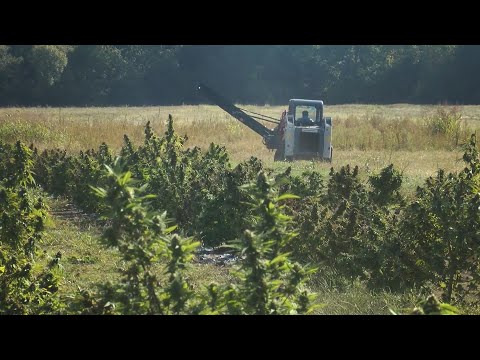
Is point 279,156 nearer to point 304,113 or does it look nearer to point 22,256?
point 304,113

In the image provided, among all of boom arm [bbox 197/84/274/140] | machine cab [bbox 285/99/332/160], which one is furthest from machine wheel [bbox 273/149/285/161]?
boom arm [bbox 197/84/274/140]

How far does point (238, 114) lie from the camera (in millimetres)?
22391

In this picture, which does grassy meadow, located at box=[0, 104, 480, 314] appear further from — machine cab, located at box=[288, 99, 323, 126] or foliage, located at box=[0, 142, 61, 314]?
foliage, located at box=[0, 142, 61, 314]

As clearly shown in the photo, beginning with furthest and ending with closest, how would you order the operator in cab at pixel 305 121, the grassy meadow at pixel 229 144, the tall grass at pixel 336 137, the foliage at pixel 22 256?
the tall grass at pixel 336 137 → the operator in cab at pixel 305 121 → the grassy meadow at pixel 229 144 → the foliage at pixel 22 256

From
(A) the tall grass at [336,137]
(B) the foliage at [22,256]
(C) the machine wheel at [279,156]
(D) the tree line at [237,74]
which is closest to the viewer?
(B) the foliage at [22,256]

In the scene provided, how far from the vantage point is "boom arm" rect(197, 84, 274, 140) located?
2158 cm

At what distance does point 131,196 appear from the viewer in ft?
10.6

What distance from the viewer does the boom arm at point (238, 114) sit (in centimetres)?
2158

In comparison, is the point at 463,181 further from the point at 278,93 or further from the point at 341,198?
the point at 278,93

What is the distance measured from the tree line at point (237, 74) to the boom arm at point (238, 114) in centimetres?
2041

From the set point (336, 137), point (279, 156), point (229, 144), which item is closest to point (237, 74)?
point (229, 144)

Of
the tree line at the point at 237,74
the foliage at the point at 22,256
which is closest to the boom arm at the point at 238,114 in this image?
the foliage at the point at 22,256

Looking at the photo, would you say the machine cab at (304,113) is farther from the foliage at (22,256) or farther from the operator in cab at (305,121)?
the foliage at (22,256)

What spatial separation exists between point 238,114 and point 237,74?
1385 inches
